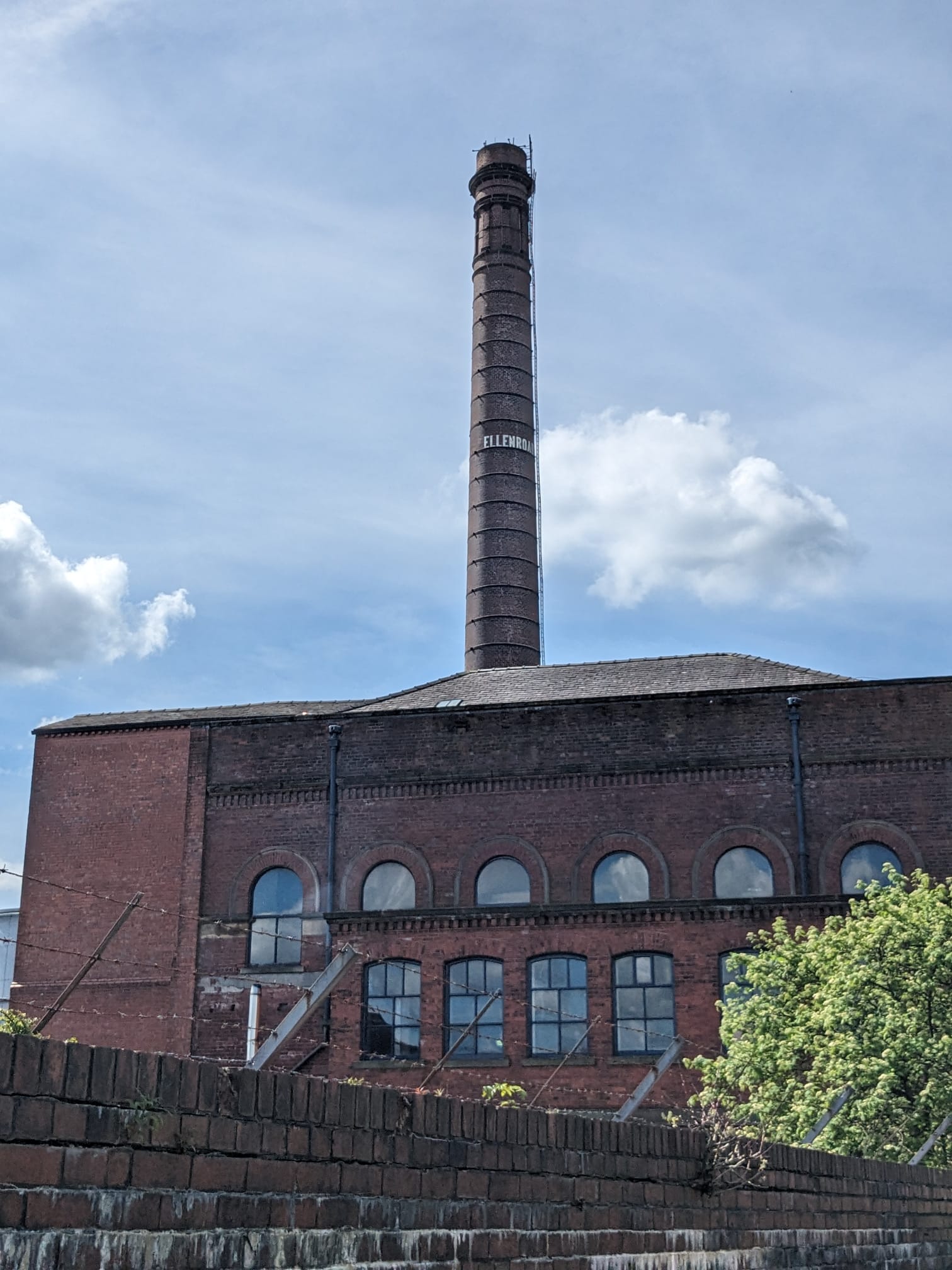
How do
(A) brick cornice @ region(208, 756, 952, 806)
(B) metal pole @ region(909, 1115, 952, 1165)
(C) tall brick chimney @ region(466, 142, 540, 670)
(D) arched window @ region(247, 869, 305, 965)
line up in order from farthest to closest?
1. (C) tall brick chimney @ region(466, 142, 540, 670)
2. (D) arched window @ region(247, 869, 305, 965)
3. (A) brick cornice @ region(208, 756, 952, 806)
4. (B) metal pole @ region(909, 1115, 952, 1165)

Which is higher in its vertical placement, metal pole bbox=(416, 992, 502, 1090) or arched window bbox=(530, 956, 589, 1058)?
arched window bbox=(530, 956, 589, 1058)

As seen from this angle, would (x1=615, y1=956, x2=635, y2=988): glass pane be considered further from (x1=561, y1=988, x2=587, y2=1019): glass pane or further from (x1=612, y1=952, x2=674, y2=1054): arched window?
(x1=561, y1=988, x2=587, y2=1019): glass pane

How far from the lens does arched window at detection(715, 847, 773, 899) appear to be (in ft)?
86.2

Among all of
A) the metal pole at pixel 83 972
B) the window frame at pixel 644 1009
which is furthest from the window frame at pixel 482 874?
the metal pole at pixel 83 972

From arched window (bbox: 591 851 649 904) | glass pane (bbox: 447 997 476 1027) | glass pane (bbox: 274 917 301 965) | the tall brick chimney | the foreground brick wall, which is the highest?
the tall brick chimney

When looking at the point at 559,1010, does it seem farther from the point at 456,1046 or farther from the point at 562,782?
the point at 456,1046

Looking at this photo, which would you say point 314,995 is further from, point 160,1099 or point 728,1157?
point 160,1099

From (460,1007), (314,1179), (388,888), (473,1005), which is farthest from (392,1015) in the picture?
(314,1179)

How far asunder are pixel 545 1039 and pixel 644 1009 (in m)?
1.74

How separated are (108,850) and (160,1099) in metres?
26.1

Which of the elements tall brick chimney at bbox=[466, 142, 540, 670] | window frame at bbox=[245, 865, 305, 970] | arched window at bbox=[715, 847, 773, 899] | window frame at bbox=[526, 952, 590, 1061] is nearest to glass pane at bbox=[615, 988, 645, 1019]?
window frame at bbox=[526, 952, 590, 1061]

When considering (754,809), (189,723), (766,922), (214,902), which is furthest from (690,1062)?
(189,723)

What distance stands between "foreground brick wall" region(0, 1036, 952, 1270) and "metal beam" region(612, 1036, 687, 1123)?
1238 cm

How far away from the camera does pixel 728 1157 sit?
29.4ft
